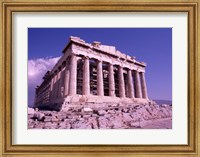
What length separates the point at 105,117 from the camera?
2.76 metres

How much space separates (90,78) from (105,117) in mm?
346

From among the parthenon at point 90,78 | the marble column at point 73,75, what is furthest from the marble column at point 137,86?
the marble column at point 73,75

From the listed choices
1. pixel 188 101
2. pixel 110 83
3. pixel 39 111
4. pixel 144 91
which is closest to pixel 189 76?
pixel 188 101

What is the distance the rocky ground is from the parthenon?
68 millimetres

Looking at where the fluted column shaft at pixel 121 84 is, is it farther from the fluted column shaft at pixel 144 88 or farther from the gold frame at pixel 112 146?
the gold frame at pixel 112 146

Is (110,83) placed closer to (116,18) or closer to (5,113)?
(116,18)

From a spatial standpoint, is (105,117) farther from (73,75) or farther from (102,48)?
(102,48)

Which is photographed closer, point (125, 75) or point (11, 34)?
point (11, 34)

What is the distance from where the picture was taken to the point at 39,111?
2.69 metres

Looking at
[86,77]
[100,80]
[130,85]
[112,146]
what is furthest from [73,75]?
[112,146]

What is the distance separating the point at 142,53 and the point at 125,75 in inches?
9.9

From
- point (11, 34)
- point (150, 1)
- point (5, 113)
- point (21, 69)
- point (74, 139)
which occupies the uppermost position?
point (150, 1)

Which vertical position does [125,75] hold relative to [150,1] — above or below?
below

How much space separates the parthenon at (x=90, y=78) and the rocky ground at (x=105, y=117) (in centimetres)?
7
